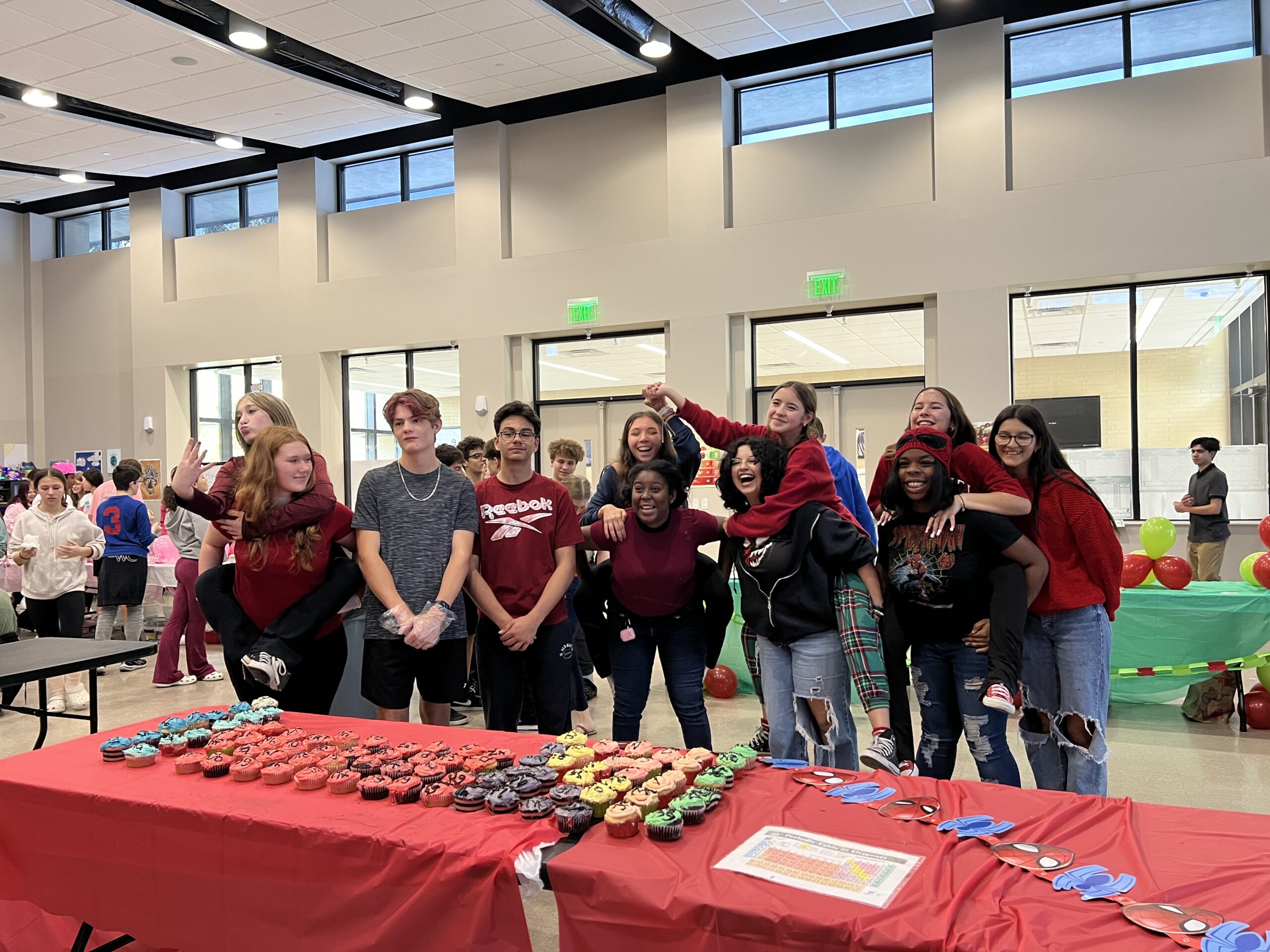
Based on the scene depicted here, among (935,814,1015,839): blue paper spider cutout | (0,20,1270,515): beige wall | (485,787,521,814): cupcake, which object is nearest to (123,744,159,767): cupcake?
(485,787,521,814): cupcake

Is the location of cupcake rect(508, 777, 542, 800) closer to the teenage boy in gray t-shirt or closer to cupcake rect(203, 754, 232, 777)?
cupcake rect(203, 754, 232, 777)

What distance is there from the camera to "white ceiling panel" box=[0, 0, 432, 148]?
6891mm

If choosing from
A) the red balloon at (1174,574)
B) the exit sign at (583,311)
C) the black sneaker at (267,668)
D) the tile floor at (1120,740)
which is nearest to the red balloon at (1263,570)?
the red balloon at (1174,574)

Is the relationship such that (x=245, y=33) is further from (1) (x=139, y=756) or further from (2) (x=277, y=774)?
(2) (x=277, y=774)

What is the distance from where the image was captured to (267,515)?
110 inches

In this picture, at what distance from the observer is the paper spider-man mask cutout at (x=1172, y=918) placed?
4.15 feet

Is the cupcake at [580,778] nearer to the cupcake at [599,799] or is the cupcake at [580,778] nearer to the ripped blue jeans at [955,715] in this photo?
the cupcake at [599,799]

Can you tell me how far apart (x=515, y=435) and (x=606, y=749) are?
128 centimetres

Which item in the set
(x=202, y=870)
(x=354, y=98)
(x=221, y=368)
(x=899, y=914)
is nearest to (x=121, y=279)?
(x=221, y=368)

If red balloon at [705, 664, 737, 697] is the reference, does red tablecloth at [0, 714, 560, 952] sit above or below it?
above

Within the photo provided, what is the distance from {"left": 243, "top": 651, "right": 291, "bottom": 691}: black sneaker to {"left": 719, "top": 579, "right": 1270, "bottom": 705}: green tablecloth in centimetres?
267

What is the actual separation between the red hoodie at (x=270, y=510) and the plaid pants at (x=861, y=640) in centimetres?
165

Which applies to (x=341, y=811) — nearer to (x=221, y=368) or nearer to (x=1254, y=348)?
(x=1254, y=348)

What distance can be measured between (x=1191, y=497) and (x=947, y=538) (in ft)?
19.2
